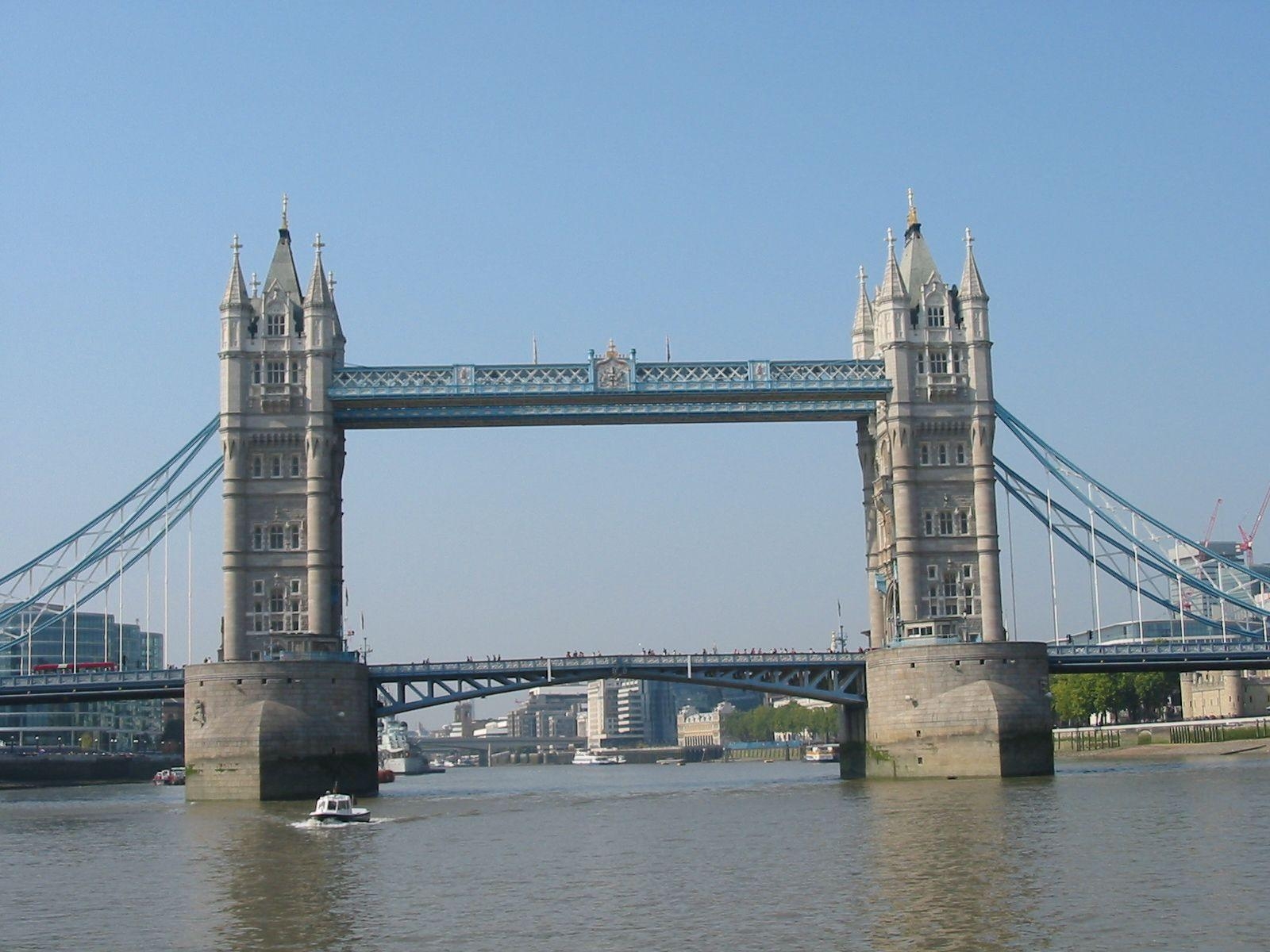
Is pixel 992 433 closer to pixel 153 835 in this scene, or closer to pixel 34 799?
pixel 153 835

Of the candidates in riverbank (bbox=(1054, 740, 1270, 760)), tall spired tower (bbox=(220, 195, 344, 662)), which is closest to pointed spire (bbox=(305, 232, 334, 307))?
tall spired tower (bbox=(220, 195, 344, 662))

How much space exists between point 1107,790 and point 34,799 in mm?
71138

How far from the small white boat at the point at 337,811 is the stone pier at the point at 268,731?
14.4 m

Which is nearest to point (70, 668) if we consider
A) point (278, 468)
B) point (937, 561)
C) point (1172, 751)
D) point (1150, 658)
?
point (278, 468)

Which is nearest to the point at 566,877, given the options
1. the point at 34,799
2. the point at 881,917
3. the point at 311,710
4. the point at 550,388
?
the point at 881,917

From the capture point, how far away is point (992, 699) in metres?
88.6

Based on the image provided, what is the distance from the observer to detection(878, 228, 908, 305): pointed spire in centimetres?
9794

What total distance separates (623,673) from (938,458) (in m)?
20.7

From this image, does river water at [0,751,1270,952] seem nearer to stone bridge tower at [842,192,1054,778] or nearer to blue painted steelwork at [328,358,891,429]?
stone bridge tower at [842,192,1054,778]

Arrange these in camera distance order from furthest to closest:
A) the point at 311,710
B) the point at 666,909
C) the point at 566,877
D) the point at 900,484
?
the point at 900,484 → the point at 311,710 → the point at 566,877 → the point at 666,909

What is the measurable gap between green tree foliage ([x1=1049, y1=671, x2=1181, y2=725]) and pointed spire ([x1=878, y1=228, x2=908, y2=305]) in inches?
Result: 2665

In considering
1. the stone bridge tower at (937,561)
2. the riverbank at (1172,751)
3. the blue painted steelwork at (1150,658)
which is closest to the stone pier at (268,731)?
the stone bridge tower at (937,561)

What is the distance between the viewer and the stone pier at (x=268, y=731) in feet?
285

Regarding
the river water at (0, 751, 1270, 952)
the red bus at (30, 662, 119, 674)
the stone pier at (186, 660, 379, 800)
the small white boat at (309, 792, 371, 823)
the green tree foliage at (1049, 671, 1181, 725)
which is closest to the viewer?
the river water at (0, 751, 1270, 952)
